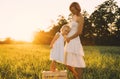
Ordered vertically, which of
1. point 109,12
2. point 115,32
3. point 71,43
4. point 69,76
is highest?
point 109,12

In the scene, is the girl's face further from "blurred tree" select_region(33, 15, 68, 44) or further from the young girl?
"blurred tree" select_region(33, 15, 68, 44)

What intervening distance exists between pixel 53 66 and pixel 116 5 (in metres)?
67.2

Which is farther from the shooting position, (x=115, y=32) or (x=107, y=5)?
(x=107, y=5)

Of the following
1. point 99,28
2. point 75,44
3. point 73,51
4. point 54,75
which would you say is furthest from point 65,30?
point 99,28

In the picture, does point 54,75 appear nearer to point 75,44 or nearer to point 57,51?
point 57,51

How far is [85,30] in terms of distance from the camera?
212ft

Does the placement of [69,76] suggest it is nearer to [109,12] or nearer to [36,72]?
[36,72]

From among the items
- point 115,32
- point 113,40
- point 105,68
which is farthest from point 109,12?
point 105,68

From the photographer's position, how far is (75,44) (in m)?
7.64

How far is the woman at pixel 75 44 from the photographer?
749 cm

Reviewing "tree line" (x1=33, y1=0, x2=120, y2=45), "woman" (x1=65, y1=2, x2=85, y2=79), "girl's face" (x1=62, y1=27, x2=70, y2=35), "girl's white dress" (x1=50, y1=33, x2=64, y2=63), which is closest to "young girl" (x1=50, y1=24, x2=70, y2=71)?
"girl's white dress" (x1=50, y1=33, x2=64, y2=63)

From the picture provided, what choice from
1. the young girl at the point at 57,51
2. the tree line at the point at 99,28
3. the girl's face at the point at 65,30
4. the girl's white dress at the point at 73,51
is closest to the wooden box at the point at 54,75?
the young girl at the point at 57,51

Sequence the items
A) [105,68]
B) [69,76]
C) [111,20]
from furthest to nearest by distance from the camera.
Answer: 1. [111,20]
2. [105,68]
3. [69,76]

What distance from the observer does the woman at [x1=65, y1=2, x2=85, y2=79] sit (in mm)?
7488
